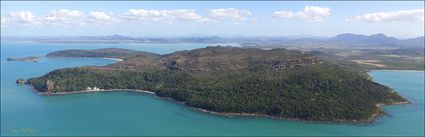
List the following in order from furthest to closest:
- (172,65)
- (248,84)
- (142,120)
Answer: (172,65) < (248,84) < (142,120)

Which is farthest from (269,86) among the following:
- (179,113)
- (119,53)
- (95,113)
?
(119,53)

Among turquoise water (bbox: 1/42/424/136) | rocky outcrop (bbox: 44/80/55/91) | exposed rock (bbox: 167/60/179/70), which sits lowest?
turquoise water (bbox: 1/42/424/136)

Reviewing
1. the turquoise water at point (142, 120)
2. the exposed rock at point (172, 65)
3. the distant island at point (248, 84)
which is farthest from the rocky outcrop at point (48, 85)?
the exposed rock at point (172, 65)

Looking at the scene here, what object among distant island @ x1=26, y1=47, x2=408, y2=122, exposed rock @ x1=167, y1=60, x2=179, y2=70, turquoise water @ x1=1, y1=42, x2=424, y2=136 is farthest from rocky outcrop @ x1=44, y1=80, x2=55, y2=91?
exposed rock @ x1=167, y1=60, x2=179, y2=70

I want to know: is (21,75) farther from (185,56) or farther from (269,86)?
(269,86)

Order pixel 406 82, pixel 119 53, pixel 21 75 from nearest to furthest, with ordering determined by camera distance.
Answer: pixel 406 82 → pixel 21 75 → pixel 119 53

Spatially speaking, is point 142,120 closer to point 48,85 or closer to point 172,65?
point 48,85

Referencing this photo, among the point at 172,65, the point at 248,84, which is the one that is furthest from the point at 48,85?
the point at 248,84

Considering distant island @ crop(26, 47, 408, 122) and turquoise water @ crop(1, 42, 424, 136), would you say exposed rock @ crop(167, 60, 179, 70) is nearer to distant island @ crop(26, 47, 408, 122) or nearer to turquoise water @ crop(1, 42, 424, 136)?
distant island @ crop(26, 47, 408, 122)
